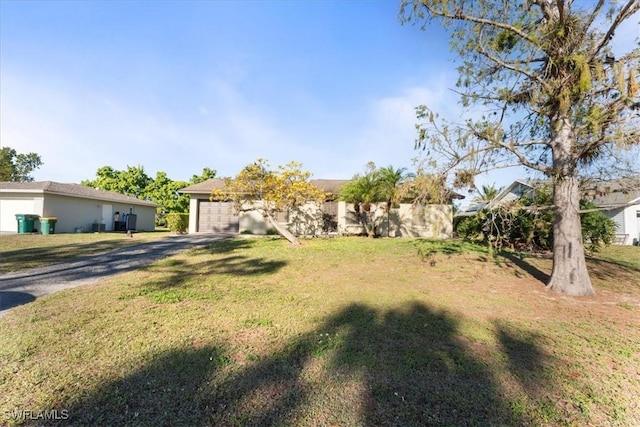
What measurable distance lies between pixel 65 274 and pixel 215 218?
12.6 metres

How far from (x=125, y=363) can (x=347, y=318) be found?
2781 mm

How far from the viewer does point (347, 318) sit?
15.0 ft

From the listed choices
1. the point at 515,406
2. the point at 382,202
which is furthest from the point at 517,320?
the point at 382,202

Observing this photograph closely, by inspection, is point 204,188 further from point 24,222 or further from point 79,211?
point 24,222

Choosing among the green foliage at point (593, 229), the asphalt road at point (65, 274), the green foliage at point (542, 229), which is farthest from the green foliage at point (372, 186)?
the asphalt road at point (65, 274)

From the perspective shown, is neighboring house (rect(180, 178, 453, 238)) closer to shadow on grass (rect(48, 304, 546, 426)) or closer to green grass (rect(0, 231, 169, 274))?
green grass (rect(0, 231, 169, 274))

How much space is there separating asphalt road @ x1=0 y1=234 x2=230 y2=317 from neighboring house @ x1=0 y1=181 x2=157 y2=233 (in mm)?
10734

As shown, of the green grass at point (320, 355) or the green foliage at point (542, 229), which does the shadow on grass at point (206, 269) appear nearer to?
the green grass at point (320, 355)

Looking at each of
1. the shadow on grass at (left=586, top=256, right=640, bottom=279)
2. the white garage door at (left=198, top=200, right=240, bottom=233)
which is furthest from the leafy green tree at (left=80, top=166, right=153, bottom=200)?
the shadow on grass at (left=586, top=256, right=640, bottom=279)

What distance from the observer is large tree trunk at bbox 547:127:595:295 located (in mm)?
6246

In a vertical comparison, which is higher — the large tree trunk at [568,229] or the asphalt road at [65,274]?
the large tree trunk at [568,229]

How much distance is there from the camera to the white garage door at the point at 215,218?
19406mm

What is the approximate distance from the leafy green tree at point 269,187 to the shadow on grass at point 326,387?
31.2 feet

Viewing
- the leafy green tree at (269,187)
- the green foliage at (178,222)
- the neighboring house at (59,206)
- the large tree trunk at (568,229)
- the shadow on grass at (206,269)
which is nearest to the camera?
the large tree trunk at (568,229)
